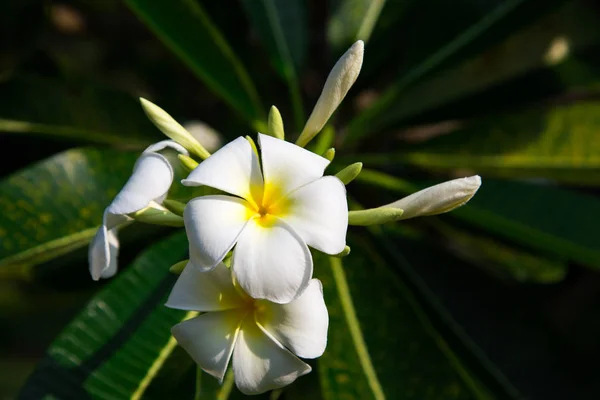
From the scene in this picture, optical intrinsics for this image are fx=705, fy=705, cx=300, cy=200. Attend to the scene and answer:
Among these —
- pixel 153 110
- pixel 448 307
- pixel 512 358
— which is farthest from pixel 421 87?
pixel 153 110

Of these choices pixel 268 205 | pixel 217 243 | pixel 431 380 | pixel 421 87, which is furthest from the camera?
pixel 421 87

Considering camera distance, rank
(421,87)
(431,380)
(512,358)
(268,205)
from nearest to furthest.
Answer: (268,205) < (431,380) < (512,358) < (421,87)

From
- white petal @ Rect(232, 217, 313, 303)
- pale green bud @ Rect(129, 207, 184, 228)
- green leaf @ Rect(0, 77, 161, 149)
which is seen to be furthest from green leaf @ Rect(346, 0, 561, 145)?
white petal @ Rect(232, 217, 313, 303)

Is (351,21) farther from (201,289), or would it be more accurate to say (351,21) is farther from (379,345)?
(201,289)

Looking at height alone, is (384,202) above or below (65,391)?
below

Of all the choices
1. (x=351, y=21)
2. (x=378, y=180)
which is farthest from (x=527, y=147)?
(x=351, y=21)

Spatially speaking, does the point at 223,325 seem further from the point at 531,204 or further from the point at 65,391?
the point at 531,204
